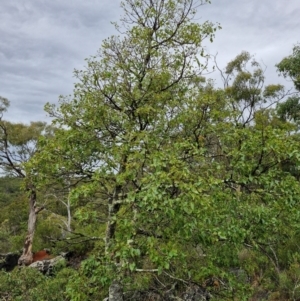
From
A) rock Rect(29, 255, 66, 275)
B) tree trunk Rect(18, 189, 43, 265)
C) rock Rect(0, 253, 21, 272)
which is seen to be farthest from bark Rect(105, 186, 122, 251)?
rock Rect(0, 253, 21, 272)

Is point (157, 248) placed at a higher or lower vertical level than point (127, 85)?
lower

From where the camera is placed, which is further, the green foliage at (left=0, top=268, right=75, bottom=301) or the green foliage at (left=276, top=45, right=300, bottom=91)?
the green foliage at (left=276, top=45, right=300, bottom=91)

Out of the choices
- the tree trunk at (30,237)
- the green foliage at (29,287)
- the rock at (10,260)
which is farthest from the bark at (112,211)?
the rock at (10,260)

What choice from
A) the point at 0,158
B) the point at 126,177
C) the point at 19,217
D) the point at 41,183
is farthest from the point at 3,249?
the point at 126,177

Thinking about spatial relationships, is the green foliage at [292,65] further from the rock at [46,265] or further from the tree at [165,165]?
the rock at [46,265]

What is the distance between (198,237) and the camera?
364cm

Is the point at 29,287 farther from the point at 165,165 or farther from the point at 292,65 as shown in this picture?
the point at 292,65

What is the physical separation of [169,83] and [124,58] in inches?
32.8

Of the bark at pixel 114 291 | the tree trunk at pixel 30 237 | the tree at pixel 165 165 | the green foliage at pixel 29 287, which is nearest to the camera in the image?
the tree at pixel 165 165

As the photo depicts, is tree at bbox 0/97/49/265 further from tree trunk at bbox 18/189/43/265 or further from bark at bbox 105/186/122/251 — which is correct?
bark at bbox 105/186/122/251

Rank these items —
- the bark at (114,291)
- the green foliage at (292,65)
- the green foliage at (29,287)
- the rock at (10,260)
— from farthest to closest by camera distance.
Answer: the rock at (10,260)
the green foliage at (292,65)
the green foliage at (29,287)
the bark at (114,291)

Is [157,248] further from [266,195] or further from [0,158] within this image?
[0,158]

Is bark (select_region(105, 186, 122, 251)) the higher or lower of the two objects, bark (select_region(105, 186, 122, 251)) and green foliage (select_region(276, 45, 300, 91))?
the lower

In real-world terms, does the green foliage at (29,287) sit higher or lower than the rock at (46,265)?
higher
